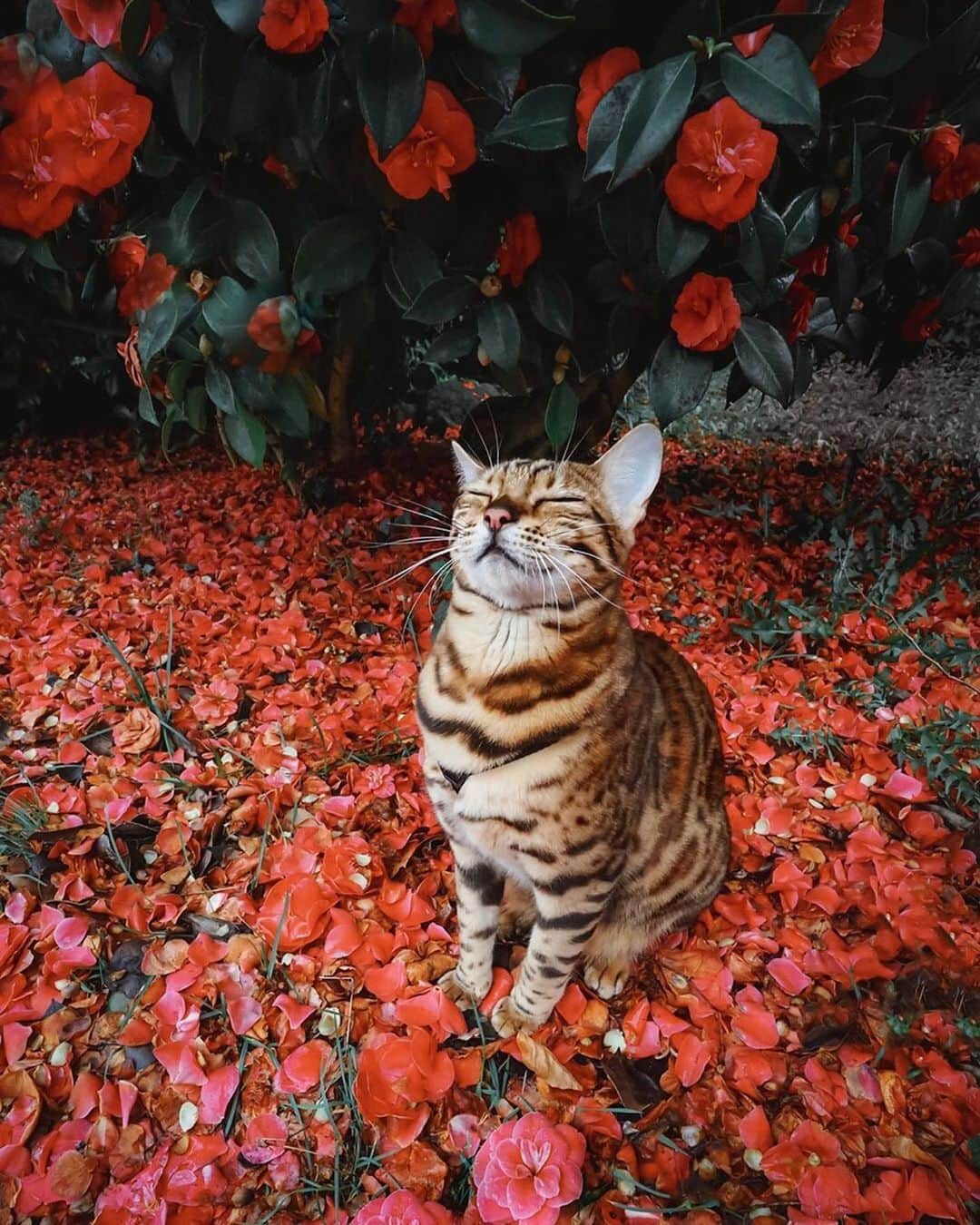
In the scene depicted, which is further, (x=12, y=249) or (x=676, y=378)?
(x=12, y=249)

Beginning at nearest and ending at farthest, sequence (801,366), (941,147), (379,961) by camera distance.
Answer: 1. (941,147)
2. (379,961)
3. (801,366)

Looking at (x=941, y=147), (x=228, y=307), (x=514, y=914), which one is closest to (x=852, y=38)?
(x=941, y=147)

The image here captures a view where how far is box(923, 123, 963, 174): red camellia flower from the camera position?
118 centimetres

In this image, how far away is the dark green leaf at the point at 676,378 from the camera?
1233 mm

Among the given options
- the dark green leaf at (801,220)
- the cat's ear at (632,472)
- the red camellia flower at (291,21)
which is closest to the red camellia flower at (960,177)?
the dark green leaf at (801,220)

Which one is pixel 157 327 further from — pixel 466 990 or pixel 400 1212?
pixel 400 1212

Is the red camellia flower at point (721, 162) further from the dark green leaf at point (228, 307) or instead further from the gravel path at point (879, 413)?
the gravel path at point (879, 413)

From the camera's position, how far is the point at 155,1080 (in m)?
1.10

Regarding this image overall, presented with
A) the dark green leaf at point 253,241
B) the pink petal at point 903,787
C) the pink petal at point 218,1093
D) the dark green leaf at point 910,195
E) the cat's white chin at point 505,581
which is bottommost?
the pink petal at point 218,1093

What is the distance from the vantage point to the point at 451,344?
1430mm

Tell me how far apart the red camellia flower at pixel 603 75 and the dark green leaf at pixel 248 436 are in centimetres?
80

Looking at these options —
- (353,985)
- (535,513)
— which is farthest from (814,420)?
(353,985)

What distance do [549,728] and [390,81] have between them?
2.87 ft

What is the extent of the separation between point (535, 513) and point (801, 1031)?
→ 3.18ft
